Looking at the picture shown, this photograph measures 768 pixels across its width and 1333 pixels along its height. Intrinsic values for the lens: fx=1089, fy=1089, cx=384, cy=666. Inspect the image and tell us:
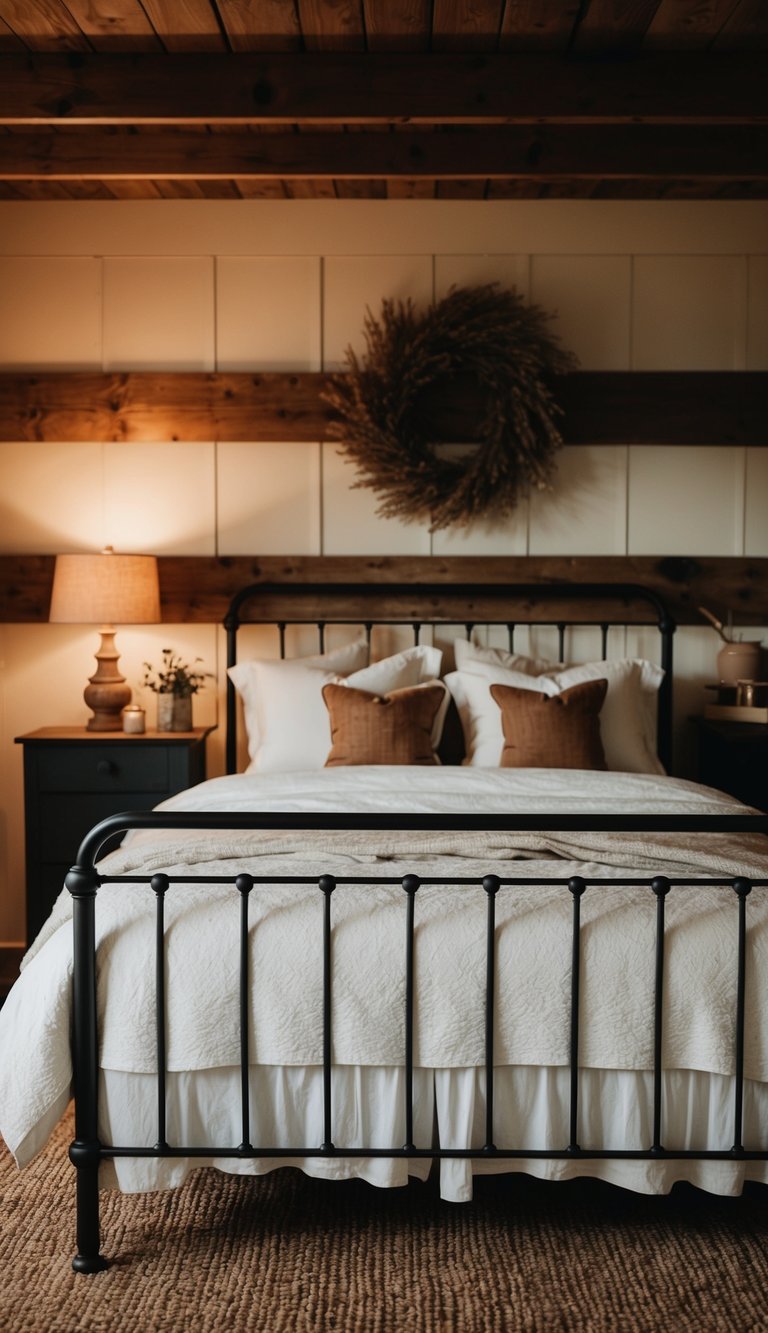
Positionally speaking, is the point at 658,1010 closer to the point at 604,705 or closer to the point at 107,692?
the point at 604,705

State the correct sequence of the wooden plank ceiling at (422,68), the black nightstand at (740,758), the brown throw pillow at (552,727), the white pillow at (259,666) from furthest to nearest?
the white pillow at (259,666) → the black nightstand at (740,758) → the brown throw pillow at (552,727) → the wooden plank ceiling at (422,68)

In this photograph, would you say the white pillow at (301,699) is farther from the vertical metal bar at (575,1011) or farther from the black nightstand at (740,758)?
the vertical metal bar at (575,1011)

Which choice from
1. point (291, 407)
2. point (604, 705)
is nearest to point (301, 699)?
point (604, 705)

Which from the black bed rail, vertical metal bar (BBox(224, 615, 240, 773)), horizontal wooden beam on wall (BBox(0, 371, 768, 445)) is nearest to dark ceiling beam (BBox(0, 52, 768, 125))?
horizontal wooden beam on wall (BBox(0, 371, 768, 445))

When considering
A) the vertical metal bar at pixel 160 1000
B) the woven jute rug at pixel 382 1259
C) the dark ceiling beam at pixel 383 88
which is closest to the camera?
the woven jute rug at pixel 382 1259

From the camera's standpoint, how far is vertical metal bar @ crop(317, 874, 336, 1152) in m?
1.94

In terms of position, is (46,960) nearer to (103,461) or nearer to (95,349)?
(103,461)

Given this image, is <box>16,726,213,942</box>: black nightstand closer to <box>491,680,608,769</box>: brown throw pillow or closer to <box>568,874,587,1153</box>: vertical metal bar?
<box>491,680,608,769</box>: brown throw pillow

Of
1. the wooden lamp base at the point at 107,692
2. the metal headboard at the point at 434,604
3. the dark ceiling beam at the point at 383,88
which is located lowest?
the wooden lamp base at the point at 107,692

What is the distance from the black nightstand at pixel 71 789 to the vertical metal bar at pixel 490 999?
1.79 m

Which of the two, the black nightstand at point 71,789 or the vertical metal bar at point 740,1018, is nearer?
the vertical metal bar at point 740,1018

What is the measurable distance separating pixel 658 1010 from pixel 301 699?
1830mm

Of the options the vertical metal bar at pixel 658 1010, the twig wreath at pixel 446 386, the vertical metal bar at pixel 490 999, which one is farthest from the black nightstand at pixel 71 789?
the vertical metal bar at pixel 658 1010

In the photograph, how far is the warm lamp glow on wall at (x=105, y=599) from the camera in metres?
3.58
